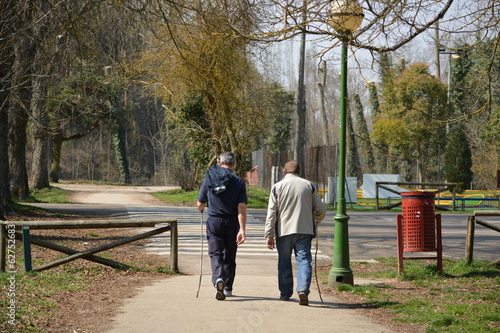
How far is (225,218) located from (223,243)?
317 millimetres

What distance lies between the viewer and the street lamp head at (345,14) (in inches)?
353

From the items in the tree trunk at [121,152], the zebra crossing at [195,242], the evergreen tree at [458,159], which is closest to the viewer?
the zebra crossing at [195,242]

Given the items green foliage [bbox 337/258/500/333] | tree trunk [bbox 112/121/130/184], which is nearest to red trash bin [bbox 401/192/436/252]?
green foliage [bbox 337/258/500/333]

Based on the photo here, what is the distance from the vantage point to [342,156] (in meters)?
9.86

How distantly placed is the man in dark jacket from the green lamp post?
2.03 m

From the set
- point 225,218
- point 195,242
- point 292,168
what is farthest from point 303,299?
point 195,242

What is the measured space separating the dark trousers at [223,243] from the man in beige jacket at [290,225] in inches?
17.5

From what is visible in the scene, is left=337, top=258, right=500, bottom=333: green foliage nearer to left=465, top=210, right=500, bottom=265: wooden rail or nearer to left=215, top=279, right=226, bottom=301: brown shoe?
left=465, top=210, right=500, bottom=265: wooden rail

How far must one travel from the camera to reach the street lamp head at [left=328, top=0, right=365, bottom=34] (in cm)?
897

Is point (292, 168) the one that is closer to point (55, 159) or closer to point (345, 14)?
point (345, 14)

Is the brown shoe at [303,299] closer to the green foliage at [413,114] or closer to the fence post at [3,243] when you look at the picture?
the fence post at [3,243]

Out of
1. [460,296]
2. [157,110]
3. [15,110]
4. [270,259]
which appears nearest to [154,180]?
[157,110]

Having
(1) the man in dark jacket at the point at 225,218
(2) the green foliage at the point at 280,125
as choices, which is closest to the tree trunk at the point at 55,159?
(2) the green foliage at the point at 280,125

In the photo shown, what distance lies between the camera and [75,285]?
9.27 meters
